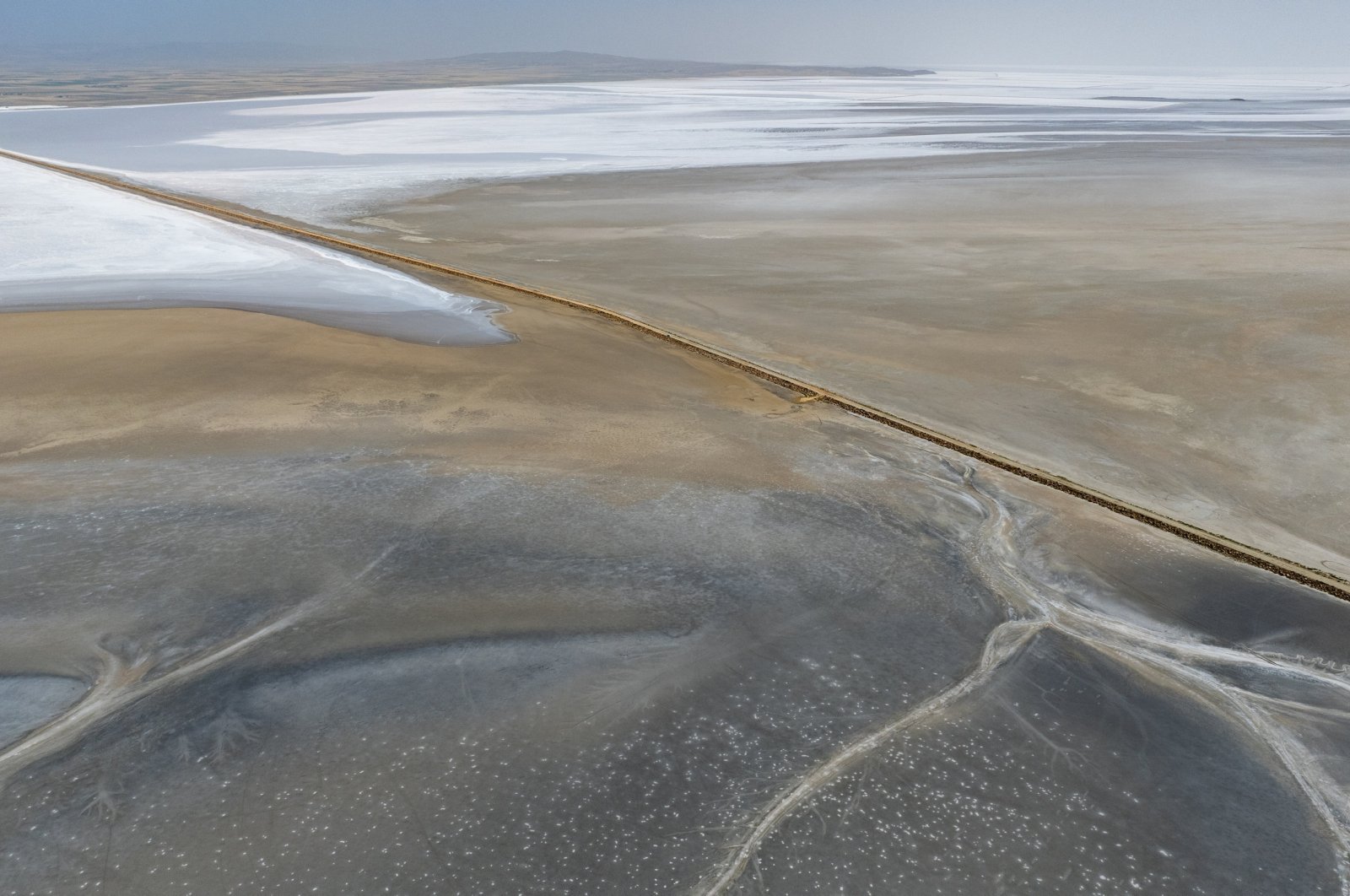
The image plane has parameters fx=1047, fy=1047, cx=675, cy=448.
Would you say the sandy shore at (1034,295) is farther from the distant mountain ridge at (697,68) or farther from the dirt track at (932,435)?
the distant mountain ridge at (697,68)

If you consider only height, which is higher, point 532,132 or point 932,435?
point 932,435

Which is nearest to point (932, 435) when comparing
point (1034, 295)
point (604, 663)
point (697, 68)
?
point (604, 663)

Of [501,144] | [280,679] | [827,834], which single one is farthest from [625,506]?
[501,144]

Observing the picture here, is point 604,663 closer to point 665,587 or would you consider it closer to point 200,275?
point 665,587

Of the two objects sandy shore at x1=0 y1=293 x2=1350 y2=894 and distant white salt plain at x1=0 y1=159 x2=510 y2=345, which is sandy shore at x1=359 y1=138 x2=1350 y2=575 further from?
distant white salt plain at x1=0 y1=159 x2=510 y2=345

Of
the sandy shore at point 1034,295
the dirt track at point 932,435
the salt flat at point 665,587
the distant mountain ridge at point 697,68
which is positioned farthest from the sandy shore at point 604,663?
the distant mountain ridge at point 697,68

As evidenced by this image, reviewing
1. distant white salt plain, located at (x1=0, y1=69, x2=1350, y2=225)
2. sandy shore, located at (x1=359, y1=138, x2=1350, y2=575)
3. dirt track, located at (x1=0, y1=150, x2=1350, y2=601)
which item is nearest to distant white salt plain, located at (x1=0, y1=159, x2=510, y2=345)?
dirt track, located at (x1=0, y1=150, x2=1350, y2=601)

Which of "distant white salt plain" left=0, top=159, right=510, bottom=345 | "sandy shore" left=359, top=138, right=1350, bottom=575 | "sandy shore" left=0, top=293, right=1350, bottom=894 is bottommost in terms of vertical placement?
"distant white salt plain" left=0, top=159, right=510, bottom=345
